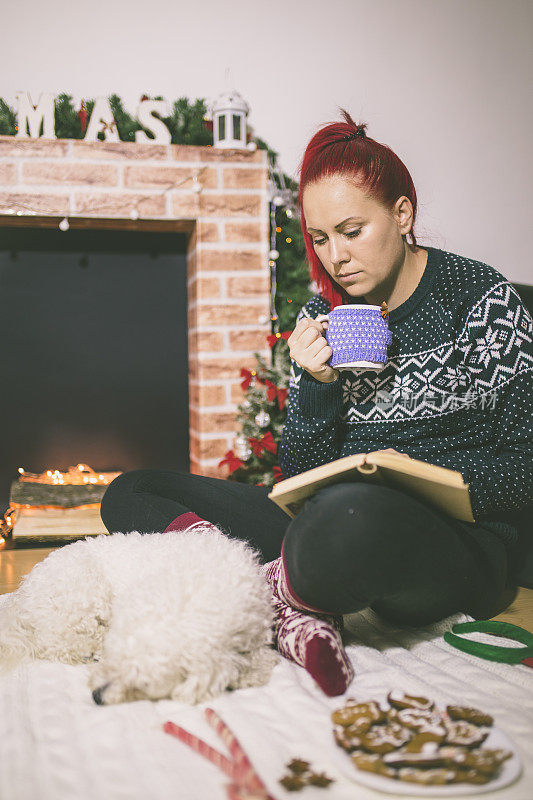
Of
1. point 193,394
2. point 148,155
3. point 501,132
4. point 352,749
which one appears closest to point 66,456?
point 193,394

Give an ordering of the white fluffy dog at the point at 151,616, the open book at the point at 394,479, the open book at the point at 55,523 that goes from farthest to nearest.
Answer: the open book at the point at 55,523 < the open book at the point at 394,479 < the white fluffy dog at the point at 151,616

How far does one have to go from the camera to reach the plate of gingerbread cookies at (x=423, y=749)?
25.5 inches

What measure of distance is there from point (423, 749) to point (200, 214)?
183 centimetres

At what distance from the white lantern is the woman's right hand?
124cm

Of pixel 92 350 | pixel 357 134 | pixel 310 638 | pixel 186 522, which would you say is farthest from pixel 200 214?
pixel 310 638

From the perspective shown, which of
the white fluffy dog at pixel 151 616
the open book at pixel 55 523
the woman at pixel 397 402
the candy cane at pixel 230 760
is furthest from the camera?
the open book at pixel 55 523

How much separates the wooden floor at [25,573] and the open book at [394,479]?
0.38m

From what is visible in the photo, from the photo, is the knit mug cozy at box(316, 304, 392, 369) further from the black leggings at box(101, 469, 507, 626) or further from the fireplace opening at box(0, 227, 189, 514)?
the fireplace opening at box(0, 227, 189, 514)

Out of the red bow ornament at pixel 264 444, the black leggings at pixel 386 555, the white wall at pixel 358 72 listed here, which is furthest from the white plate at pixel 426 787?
the white wall at pixel 358 72

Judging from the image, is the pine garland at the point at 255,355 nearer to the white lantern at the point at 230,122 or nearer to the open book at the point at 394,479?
the white lantern at the point at 230,122

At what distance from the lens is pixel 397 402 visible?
1218 mm

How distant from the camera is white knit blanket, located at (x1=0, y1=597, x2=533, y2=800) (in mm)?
661

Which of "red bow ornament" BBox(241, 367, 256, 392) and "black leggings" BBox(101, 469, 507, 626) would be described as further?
"red bow ornament" BBox(241, 367, 256, 392)

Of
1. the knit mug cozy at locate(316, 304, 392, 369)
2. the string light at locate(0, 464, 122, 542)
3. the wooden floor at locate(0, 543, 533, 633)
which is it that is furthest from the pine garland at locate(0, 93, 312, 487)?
the knit mug cozy at locate(316, 304, 392, 369)
